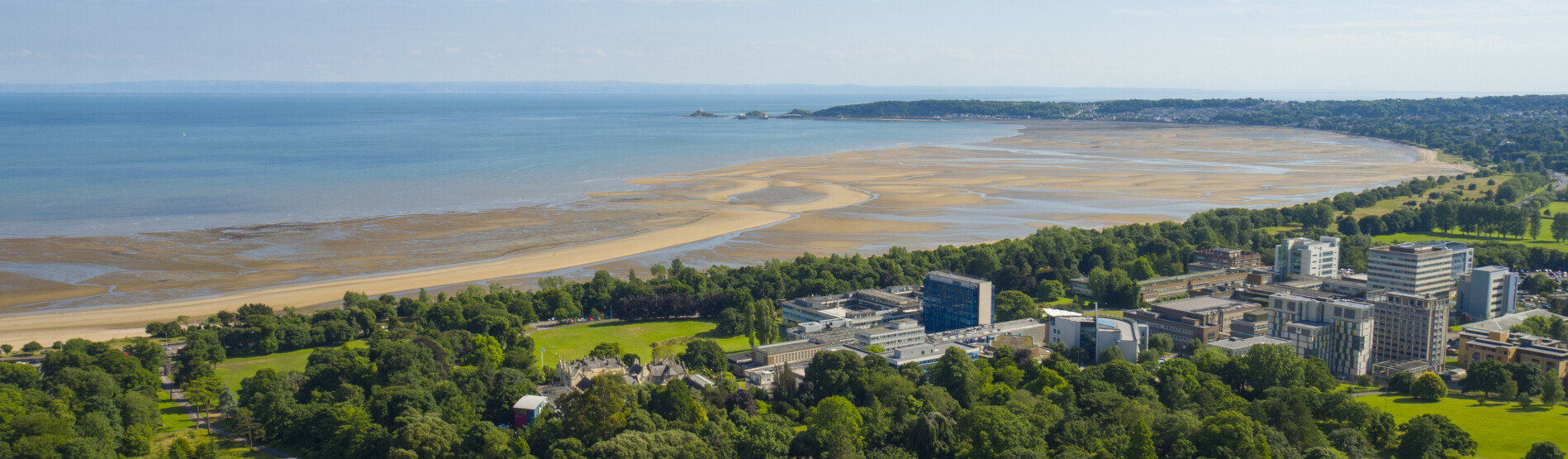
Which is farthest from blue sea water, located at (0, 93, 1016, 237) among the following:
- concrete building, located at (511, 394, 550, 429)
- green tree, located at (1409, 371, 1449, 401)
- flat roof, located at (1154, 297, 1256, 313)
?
green tree, located at (1409, 371, 1449, 401)

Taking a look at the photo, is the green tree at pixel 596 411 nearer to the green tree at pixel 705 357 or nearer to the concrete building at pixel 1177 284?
the green tree at pixel 705 357

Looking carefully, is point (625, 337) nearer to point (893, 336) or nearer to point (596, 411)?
point (893, 336)

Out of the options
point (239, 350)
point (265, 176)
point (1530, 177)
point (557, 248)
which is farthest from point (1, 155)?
point (1530, 177)

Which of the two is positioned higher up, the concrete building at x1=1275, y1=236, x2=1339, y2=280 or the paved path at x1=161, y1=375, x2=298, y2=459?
the concrete building at x1=1275, y1=236, x2=1339, y2=280

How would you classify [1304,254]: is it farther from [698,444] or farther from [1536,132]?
[1536,132]

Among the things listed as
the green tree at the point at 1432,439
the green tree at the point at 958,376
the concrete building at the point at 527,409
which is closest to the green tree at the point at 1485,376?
the green tree at the point at 1432,439

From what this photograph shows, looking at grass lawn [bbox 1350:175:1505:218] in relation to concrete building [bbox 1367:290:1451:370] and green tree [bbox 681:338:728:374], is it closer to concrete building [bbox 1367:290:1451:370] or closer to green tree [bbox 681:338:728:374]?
concrete building [bbox 1367:290:1451:370]
